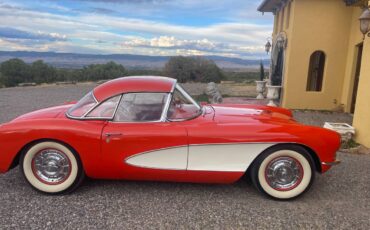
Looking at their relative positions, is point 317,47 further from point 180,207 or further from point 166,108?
point 180,207

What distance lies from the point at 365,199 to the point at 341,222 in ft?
2.51

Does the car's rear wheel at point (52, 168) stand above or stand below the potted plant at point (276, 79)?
below

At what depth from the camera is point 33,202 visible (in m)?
3.48

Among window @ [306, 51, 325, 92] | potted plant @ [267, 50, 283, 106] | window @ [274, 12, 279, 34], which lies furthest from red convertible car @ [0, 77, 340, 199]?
window @ [274, 12, 279, 34]

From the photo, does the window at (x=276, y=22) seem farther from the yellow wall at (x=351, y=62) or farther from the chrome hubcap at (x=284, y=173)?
the chrome hubcap at (x=284, y=173)

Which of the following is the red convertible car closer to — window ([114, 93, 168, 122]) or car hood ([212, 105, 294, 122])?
window ([114, 93, 168, 122])

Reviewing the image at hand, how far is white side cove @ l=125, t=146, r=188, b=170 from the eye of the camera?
3.58m

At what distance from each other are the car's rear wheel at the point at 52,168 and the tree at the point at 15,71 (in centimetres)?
2382

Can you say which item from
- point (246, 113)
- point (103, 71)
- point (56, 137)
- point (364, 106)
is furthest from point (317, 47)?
point (103, 71)

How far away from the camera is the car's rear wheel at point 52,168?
12.0 feet

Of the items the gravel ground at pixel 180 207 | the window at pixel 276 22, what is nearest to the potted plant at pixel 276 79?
the window at pixel 276 22

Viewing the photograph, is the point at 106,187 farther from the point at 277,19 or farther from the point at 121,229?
the point at 277,19

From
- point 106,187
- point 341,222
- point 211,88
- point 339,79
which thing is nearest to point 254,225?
point 341,222

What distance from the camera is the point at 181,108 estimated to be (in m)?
3.98
